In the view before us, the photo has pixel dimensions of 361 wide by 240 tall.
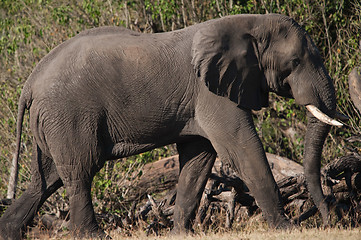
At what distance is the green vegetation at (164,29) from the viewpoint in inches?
428

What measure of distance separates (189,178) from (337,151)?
4.31 m

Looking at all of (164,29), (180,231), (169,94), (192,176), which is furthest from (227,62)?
(164,29)

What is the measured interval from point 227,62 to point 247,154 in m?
1.03

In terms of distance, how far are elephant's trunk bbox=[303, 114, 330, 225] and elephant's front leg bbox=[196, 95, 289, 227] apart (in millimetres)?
589

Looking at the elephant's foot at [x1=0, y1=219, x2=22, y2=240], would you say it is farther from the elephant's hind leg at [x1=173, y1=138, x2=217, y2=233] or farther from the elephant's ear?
the elephant's ear

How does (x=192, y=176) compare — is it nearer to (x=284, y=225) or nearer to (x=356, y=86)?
(x=284, y=225)

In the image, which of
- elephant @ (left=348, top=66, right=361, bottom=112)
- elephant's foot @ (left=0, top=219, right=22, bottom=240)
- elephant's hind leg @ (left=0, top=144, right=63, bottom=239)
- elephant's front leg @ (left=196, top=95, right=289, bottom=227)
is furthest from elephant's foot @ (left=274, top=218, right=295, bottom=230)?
elephant @ (left=348, top=66, right=361, bottom=112)

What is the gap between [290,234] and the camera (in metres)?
6.32

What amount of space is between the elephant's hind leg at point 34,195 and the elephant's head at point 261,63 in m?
2.09

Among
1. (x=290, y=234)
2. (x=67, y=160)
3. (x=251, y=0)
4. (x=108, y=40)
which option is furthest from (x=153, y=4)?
(x=290, y=234)

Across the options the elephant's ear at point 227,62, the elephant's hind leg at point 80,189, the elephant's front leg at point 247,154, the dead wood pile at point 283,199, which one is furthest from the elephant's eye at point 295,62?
the elephant's hind leg at point 80,189

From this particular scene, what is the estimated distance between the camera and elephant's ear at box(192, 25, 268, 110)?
696cm

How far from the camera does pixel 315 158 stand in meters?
7.36

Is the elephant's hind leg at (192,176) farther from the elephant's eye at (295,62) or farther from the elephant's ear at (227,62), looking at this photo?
the elephant's eye at (295,62)
